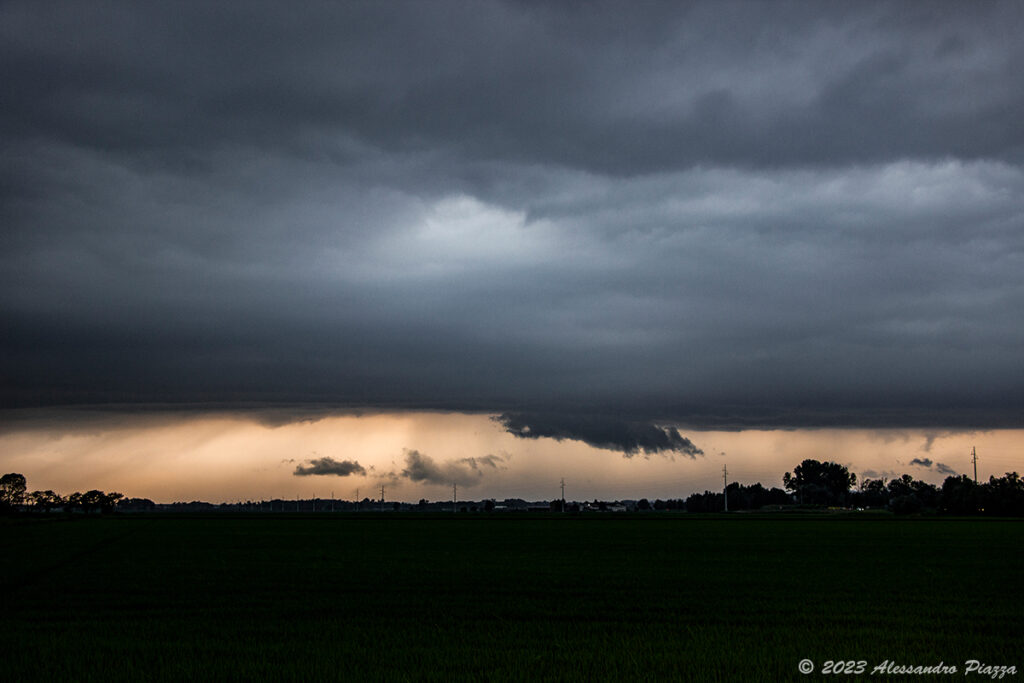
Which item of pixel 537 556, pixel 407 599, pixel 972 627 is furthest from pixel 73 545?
pixel 972 627

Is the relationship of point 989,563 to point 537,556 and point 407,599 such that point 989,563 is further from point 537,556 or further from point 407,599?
point 407,599

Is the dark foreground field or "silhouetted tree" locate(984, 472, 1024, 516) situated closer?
the dark foreground field

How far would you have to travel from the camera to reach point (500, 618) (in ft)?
81.9

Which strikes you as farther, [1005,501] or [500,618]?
[1005,501]

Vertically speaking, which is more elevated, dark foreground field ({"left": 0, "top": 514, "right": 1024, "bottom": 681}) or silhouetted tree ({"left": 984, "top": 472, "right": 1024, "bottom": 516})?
dark foreground field ({"left": 0, "top": 514, "right": 1024, "bottom": 681})

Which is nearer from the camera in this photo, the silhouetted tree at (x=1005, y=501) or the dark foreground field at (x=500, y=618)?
the dark foreground field at (x=500, y=618)

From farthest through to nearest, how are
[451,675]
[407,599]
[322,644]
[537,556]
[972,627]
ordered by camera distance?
1. [537,556]
2. [407,599]
3. [972,627]
4. [322,644]
5. [451,675]

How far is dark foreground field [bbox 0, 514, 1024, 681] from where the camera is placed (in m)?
18.4

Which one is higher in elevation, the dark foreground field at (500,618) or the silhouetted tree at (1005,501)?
the dark foreground field at (500,618)

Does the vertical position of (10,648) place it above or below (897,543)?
above

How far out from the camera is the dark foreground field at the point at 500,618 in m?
18.4

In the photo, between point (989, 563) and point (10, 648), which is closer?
point (10, 648)

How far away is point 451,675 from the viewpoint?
56.6 feet

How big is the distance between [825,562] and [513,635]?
30460 millimetres
